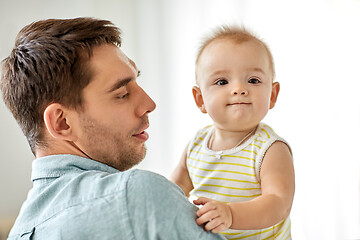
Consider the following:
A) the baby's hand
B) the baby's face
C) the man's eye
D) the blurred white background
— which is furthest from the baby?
the blurred white background

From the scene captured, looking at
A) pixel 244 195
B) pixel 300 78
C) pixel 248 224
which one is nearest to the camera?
pixel 248 224

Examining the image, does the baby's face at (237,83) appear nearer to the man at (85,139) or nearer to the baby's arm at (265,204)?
the baby's arm at (265,204)

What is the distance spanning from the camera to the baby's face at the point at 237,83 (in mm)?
1359

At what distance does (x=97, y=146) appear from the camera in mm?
1228

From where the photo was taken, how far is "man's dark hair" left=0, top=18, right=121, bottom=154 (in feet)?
3.87

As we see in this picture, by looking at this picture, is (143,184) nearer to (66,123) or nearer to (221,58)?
(66,123)

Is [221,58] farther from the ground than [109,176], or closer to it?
farther from the ground

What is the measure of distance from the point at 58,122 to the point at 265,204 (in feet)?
1.81

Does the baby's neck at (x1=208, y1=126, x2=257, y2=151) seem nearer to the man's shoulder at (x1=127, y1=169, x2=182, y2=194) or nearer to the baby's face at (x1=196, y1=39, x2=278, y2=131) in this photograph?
the baby's face at (x1=196, y1=39, x2=278, y2=131)

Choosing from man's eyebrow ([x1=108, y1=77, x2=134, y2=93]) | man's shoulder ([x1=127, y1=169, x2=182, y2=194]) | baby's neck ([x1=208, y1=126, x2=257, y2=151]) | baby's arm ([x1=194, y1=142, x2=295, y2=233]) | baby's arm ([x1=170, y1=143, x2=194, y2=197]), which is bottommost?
baby's arm ([x1=170, y1=143, x2=194, y2=197])

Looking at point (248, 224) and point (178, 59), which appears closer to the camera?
point (248, 224)

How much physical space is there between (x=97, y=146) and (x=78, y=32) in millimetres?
290

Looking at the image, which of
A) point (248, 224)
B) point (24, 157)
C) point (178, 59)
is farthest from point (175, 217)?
point (24, 157)

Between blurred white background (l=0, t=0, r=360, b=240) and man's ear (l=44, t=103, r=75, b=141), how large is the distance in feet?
4.50
